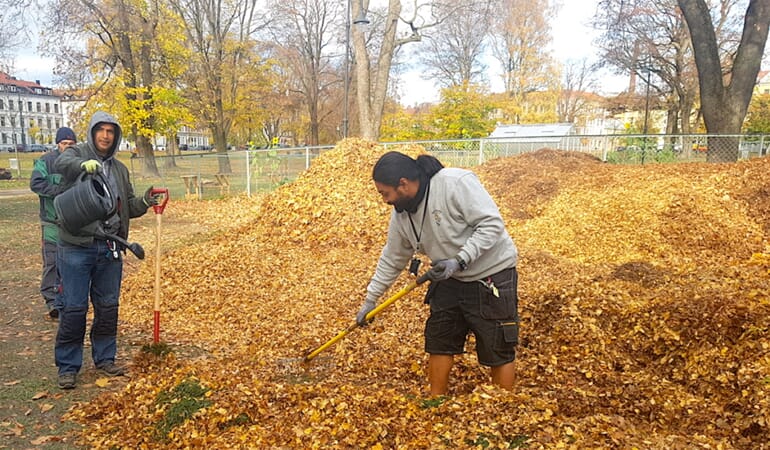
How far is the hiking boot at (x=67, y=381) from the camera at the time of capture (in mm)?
3506

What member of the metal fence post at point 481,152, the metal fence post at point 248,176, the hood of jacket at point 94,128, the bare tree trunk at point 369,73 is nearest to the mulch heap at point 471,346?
the hood of jacket at point 94,128

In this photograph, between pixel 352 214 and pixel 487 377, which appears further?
pixel 352 214

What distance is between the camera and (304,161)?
16234 mm

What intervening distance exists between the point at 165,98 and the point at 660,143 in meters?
18.0

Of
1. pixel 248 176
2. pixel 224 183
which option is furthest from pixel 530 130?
pixel 224 183

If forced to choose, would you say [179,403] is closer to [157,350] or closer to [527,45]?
[157,350]

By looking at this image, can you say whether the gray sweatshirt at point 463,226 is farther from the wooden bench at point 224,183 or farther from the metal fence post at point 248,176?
the wooden bench at point 224,183

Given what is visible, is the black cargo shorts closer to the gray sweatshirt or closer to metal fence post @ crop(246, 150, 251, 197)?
the gray sweatshirt

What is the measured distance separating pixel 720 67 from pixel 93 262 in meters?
13.2

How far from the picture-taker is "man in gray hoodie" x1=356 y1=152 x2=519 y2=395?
8.68ft

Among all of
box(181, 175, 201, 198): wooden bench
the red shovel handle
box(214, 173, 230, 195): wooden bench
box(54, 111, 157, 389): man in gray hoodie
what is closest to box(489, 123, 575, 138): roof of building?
box(214, 173, 230, 195): wooden bench

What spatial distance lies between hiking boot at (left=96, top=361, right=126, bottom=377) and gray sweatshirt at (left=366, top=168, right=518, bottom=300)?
243 cm

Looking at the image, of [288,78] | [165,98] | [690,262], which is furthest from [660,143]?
[288,78]

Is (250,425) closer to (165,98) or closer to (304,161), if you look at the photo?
(304,161)
